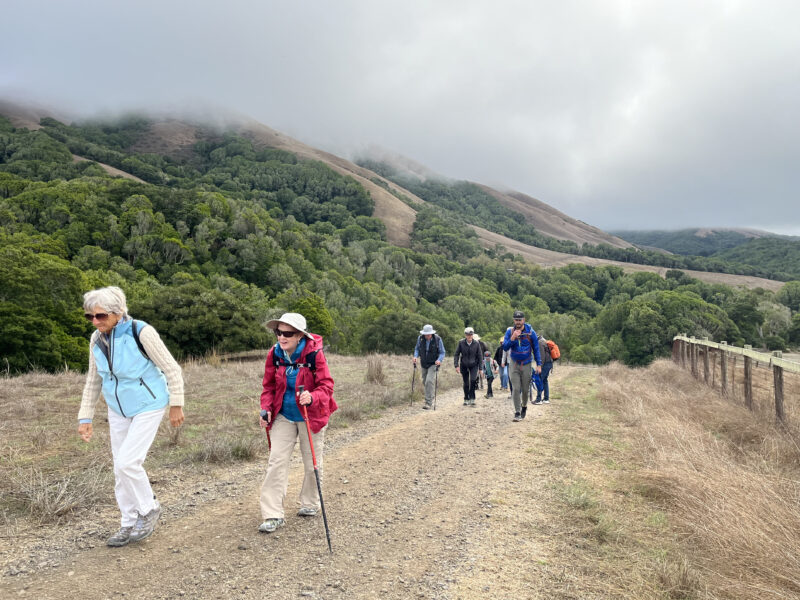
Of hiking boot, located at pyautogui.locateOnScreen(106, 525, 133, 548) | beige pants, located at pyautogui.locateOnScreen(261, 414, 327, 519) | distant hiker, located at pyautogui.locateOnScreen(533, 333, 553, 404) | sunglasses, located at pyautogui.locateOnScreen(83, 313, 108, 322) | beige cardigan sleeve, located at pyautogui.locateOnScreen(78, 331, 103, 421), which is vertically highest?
sunglasses, located at pyautogui.locateOnScreen(83, 313, 108, 322)

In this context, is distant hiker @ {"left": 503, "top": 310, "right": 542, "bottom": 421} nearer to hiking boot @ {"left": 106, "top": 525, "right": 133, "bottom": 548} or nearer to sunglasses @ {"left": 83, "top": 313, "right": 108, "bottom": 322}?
hiking boot @ {"left": 106, "top": 525, "right": 133, "bottom": 548}

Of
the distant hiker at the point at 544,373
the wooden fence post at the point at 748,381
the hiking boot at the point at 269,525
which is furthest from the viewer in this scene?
the distant hiker at the point at 544,373

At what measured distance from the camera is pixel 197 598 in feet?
11.1

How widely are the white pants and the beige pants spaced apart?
0.99 m

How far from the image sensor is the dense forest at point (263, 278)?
33031 millimetres

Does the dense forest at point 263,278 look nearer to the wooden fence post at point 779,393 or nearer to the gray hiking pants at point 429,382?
the gray hiking pants at point 429,382

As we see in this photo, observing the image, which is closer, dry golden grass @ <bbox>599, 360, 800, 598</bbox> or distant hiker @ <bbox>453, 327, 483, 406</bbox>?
dry golden grass @ <bbox>599, 360, 800, 598</bbox>

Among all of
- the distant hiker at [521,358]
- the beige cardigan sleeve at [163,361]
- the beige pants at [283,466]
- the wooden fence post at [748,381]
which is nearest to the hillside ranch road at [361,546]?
the beige pants at [283,466]

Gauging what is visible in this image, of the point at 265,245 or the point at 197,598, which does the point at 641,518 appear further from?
the point at 265,245

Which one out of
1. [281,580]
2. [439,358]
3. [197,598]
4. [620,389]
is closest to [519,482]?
[281,580]

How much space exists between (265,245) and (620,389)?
81.9 m

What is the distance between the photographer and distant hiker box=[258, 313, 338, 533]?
15.0 feet

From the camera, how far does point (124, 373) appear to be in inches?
161

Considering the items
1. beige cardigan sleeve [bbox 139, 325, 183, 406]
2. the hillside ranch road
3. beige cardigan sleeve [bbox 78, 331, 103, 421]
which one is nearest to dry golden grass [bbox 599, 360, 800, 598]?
the hillside ranch road
